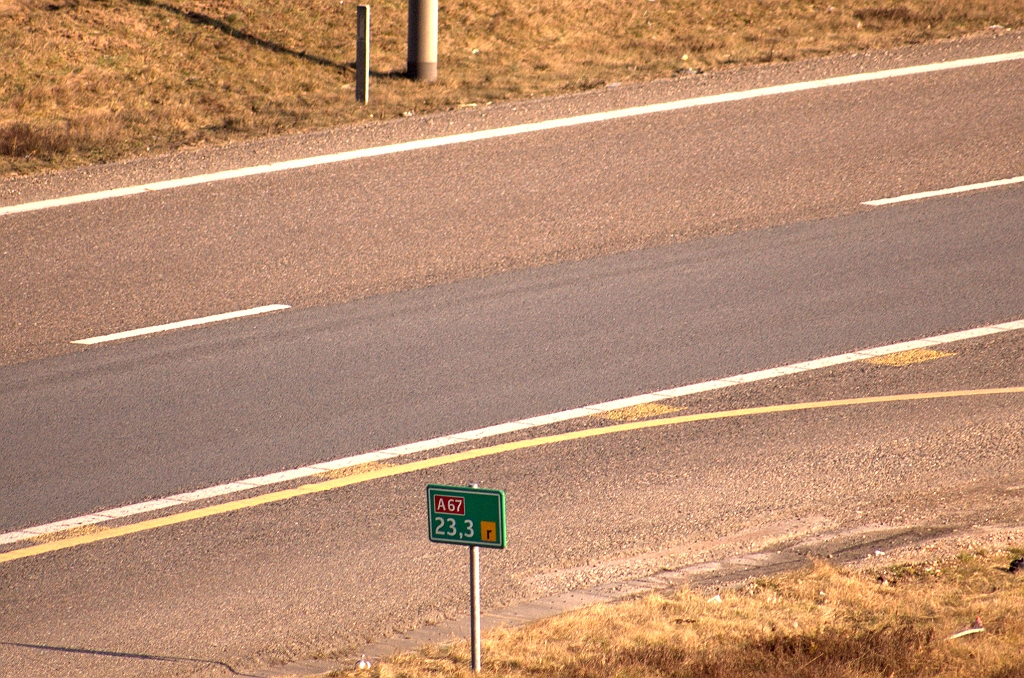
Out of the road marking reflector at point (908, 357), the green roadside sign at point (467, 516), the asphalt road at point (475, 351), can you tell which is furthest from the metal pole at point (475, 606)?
the road marking reflector at point (908, 357)

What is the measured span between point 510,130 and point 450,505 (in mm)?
9465

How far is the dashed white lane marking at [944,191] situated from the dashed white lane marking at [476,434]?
2.65m

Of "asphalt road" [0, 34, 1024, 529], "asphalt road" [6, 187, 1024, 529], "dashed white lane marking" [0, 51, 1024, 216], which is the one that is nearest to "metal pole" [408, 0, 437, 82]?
"dashed white lane marking" [0, 51, 1024, 216]

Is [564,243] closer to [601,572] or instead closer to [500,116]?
[500,116]

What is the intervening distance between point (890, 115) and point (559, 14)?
4820 mm

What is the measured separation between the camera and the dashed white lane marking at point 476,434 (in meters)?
8.59

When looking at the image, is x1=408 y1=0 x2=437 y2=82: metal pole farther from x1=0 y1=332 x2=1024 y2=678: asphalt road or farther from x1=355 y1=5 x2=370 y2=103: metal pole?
x1=0 y1=332 x2=1024 y2=678: asphalt road

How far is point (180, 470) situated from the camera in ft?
30.2

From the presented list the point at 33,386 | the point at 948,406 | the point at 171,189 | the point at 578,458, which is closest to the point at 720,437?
the point at 578,458

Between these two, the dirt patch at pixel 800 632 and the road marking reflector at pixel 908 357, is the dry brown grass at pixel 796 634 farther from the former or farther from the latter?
the road marking reflector at pixel 908 357

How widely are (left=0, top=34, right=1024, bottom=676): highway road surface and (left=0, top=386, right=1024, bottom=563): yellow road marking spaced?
3.2 inches

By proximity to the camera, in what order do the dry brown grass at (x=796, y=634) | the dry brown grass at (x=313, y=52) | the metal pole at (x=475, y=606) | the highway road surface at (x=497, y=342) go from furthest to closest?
1. the dry brown grass at (x=313, y=52)
2. the highway road surface at (x=497, y=342)
3. the dry brown grass at (x=796, y=634)
4. the metal pole at (x=475, y=606)

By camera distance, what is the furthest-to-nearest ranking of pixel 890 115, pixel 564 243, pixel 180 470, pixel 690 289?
pixel 890 115, pixel 564 243, pixel 690 289, pixel 180 470

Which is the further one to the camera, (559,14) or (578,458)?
(559,14)
